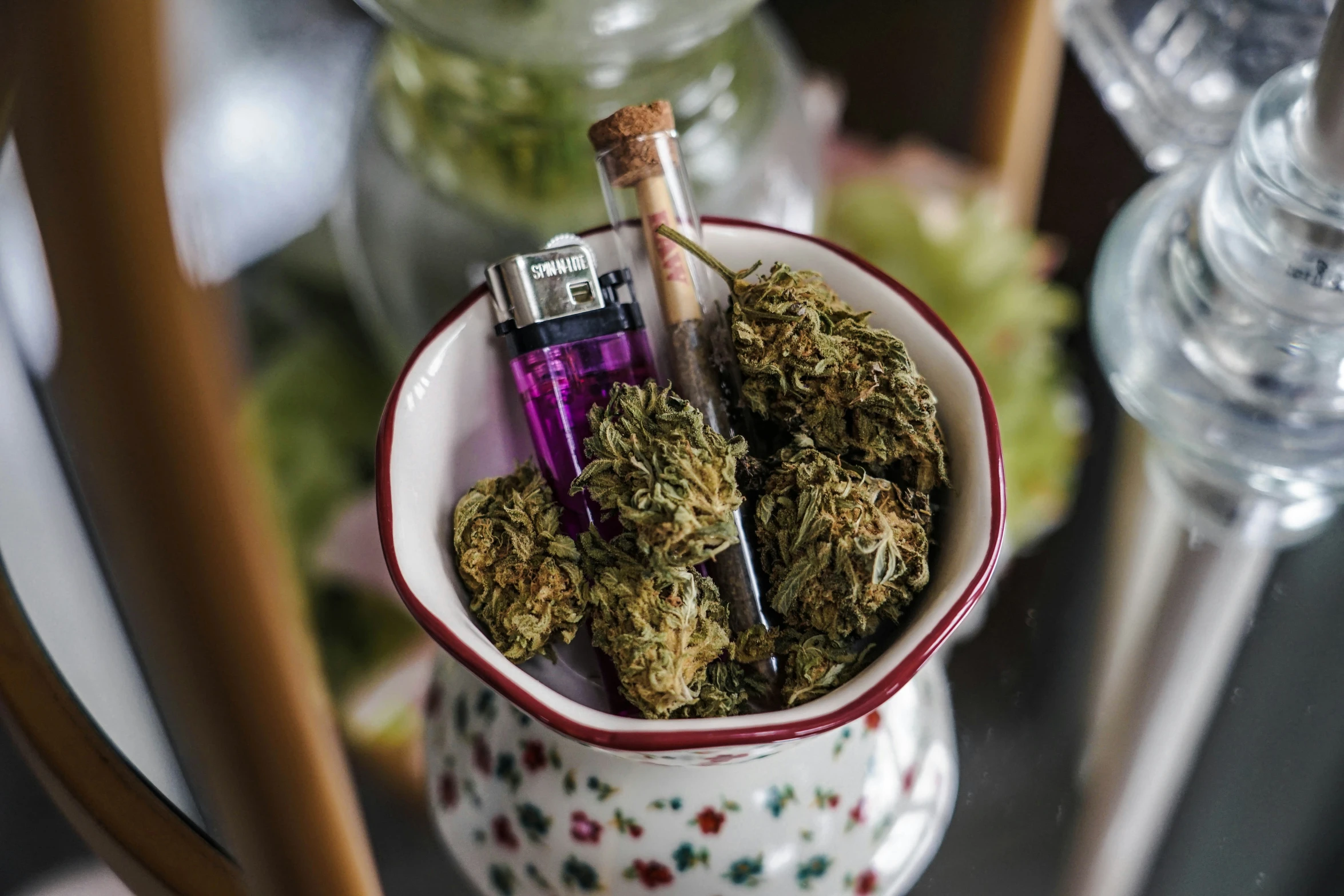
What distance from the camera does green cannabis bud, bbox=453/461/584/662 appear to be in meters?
0.33

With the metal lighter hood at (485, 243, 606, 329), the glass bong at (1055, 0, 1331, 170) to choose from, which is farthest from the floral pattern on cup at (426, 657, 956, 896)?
the glass bong at (1055, 0, 1331, 170)

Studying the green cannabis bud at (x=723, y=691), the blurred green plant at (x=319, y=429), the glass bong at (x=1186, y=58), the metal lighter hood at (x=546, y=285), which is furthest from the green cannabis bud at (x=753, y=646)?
the glass bong at (x=1186, y=58)

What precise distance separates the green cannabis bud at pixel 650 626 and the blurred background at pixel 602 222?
17cm

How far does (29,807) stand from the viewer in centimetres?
46

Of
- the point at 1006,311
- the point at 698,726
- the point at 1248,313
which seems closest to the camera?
the point at 698,726

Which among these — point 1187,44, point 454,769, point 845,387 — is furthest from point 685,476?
point 1187,44

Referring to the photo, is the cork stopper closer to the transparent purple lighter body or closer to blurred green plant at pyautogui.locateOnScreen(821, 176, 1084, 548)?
the transparent purple lighter body

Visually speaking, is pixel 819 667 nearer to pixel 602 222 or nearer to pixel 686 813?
pixel 686 813

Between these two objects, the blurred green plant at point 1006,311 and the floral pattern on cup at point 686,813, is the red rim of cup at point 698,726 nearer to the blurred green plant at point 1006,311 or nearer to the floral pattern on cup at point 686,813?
the floral pattern on cup at point 686,813

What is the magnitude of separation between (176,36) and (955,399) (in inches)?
20.8

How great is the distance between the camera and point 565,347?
1.16 feet

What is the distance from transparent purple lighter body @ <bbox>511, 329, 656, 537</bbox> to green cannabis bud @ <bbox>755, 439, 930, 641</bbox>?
5cm

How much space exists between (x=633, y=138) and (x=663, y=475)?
114 millimetres

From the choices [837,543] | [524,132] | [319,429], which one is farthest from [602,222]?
[837,543]
